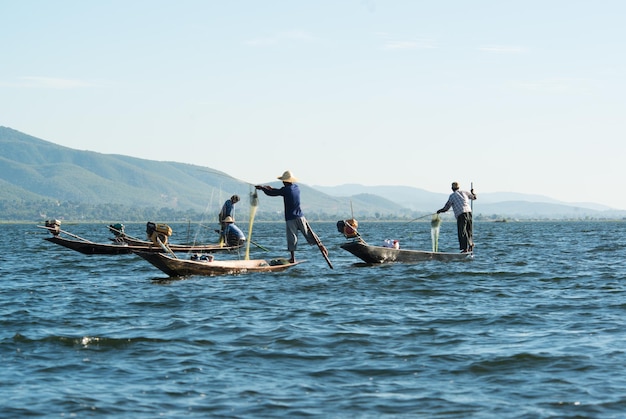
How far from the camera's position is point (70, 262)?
33406mm

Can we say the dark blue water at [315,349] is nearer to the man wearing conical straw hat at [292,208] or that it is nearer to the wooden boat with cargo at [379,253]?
the man wearing conical straw hat at [292,208]

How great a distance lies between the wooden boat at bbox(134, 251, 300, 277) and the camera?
2298 cm

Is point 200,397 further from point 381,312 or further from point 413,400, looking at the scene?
point 381,312

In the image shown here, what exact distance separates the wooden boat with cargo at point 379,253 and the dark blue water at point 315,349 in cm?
456

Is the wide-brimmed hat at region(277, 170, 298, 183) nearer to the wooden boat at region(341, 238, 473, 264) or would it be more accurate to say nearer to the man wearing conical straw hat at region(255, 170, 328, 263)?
the man wearing conical straw hat at region(255, 170, 328, 263)

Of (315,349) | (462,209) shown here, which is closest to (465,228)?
(462,209)

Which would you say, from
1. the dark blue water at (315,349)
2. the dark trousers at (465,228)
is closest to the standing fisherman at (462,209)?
the dark trousers at (465,228)

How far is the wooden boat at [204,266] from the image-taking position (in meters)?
23.0

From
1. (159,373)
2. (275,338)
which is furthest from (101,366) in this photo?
(275,338)

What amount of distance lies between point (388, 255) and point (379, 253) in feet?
1.59

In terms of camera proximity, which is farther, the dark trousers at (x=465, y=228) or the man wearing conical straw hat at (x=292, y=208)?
the dark trousers at (x=465, y=228)

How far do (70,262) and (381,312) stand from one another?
64.5 feet

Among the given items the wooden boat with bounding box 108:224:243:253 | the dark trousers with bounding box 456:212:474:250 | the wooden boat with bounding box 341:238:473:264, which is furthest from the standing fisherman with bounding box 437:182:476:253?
the wooden boat with bounding box 108:224:243:253

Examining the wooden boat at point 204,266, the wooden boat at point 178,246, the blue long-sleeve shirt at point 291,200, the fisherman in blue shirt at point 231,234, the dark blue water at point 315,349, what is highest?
the blue long-sleeve shirt at point 291,200
